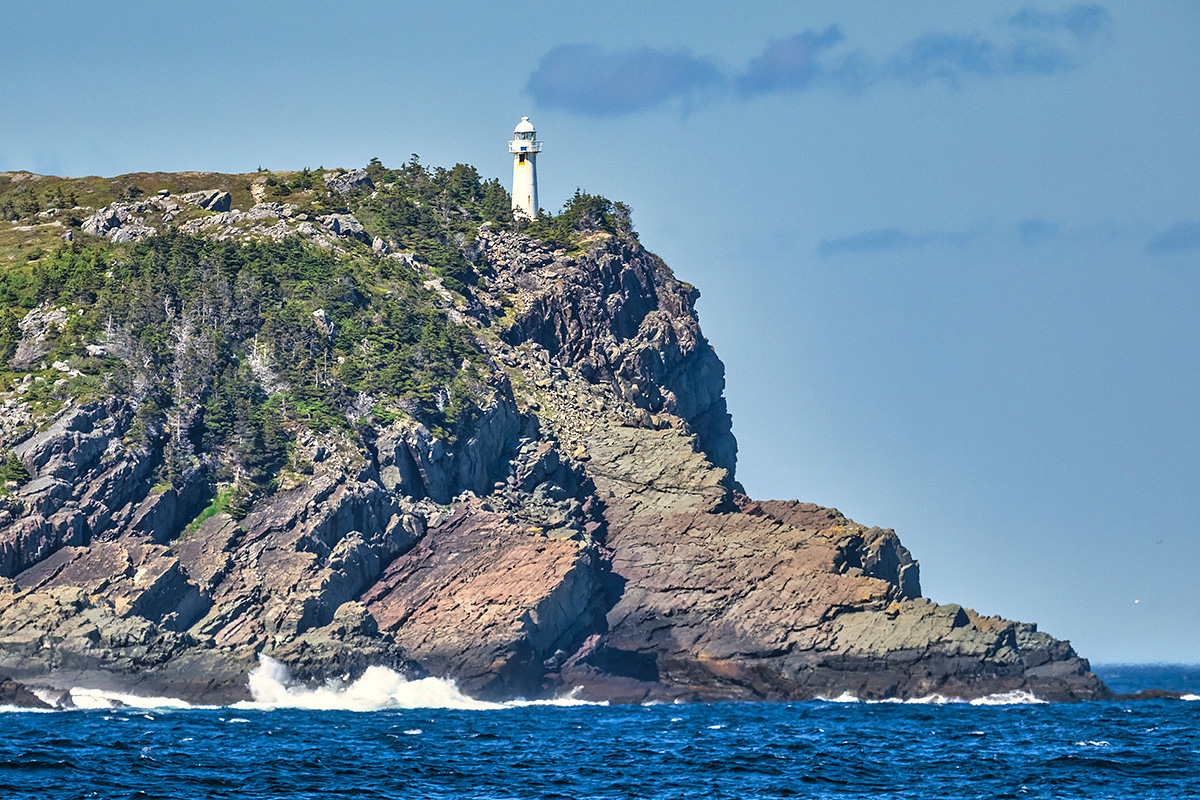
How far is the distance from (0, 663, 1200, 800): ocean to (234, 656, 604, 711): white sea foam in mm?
91

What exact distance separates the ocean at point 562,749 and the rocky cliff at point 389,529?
401 centimetres

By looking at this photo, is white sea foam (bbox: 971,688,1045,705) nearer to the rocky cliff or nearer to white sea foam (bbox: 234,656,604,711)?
the rocky cliff

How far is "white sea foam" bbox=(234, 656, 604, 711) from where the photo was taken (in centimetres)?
9069

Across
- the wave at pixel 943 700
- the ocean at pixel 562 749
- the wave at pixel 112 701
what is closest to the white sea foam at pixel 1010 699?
the wave at pixel 943 700

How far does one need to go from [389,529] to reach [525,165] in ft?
169

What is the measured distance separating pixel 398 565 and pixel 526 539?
318 inches

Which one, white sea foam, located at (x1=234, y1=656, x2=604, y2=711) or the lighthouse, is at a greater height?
the lighthouse

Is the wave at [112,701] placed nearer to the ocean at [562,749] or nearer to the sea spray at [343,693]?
the ocean at [562,749]

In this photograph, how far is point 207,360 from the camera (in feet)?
355

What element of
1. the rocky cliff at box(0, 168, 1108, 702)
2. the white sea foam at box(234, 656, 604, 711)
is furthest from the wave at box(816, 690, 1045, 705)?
the white sea foam at box(234, 656, 604, 711)

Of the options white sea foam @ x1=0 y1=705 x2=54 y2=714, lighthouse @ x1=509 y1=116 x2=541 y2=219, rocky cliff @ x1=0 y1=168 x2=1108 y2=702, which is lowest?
white sea foam @ x1=0 y1=705 x2=54 y2=714

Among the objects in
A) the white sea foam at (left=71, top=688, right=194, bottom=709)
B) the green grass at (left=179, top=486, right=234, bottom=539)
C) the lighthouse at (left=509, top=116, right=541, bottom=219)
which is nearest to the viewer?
the white sea foam at (left=71, top=688, right=194, bottom=709)

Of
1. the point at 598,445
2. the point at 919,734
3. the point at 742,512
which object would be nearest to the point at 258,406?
the point at 598,445

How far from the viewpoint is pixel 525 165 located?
143875 mm
